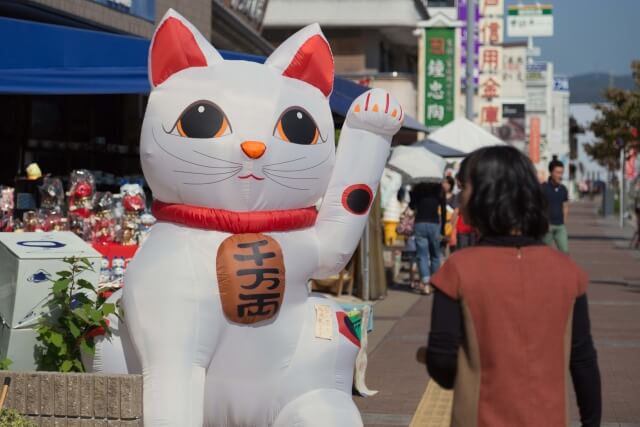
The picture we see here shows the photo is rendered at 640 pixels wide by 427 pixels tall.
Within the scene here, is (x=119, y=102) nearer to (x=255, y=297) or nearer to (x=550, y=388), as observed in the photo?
(x=255, y=297)

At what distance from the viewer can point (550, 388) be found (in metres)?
3.73

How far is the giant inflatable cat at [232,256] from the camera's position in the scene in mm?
5832

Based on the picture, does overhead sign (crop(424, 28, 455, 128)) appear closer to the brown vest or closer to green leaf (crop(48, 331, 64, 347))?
green leaf (crop(48, 331, 64, 347))

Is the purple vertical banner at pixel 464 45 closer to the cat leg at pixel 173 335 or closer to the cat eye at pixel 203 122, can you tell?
the cat eye at pixel 203 122

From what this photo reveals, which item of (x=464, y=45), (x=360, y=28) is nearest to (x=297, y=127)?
(x=360, y=28)

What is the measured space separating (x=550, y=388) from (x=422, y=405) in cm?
496

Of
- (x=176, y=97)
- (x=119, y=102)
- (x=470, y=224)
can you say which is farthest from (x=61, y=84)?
(x=119, y=102)

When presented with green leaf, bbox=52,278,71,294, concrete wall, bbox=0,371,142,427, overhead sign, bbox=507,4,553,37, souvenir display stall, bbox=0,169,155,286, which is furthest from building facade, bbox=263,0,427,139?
overhead sign, bbox=507,4,553,37

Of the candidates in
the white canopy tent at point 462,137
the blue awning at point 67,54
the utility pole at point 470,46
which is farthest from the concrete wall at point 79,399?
the utility pole at point 470,46

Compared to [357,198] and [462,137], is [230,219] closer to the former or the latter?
[357,198]

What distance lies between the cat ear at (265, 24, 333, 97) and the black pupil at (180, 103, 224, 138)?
1.92 ft

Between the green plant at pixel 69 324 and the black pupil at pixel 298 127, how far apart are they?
1.30m

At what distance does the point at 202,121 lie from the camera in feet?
19.6

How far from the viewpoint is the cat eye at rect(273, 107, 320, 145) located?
20.0 feet
